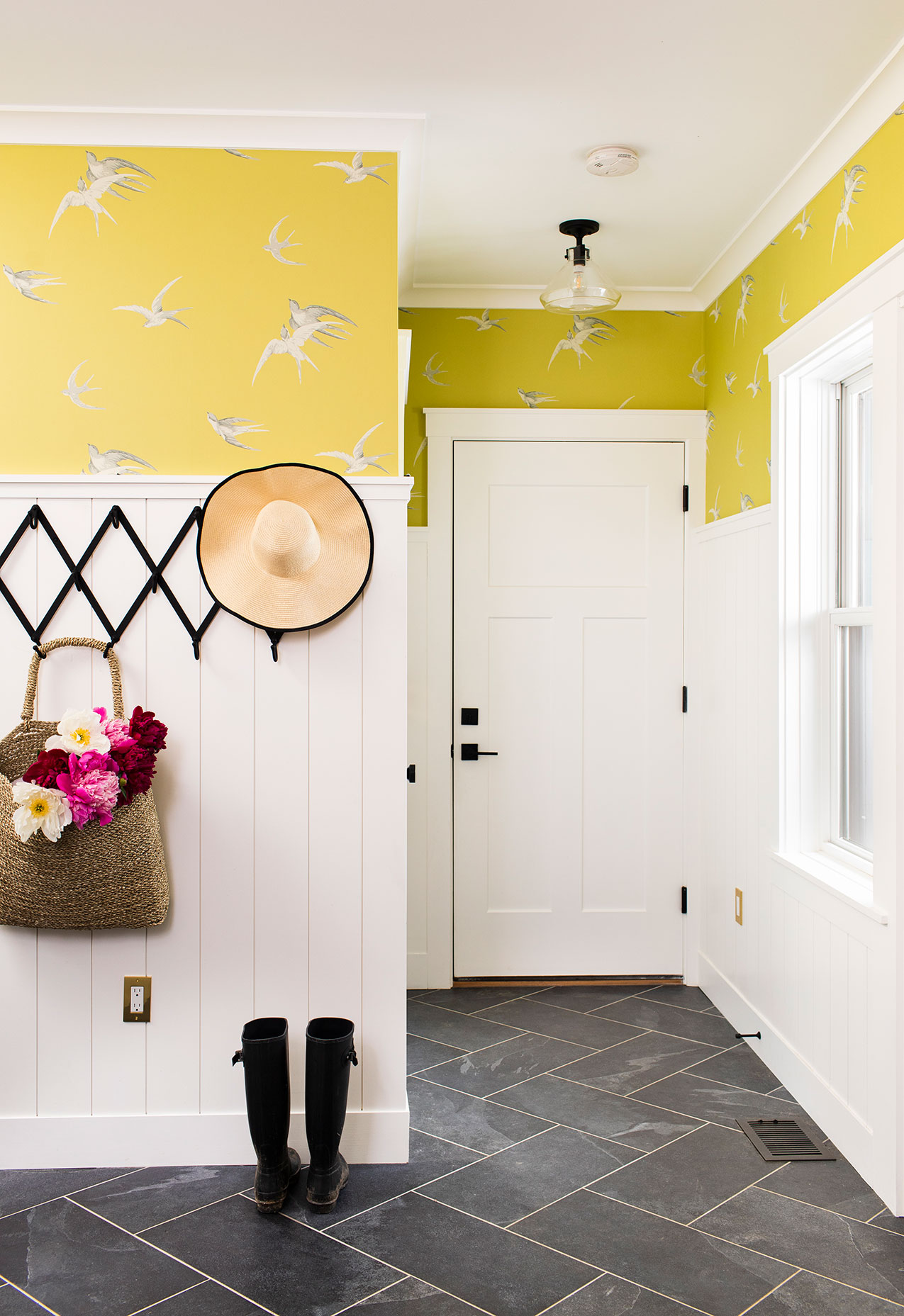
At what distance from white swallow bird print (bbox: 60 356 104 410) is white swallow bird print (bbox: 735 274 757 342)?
2.00m

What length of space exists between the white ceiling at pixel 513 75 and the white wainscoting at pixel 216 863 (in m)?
0.89

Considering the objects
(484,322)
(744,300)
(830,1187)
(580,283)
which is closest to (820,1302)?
(830,1187)

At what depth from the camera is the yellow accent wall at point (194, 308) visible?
2.31 m

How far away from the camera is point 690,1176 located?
7.27 ft

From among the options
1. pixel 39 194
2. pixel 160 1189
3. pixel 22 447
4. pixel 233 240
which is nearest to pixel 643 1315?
pixel 160 1189

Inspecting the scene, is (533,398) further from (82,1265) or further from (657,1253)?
(82,1265)

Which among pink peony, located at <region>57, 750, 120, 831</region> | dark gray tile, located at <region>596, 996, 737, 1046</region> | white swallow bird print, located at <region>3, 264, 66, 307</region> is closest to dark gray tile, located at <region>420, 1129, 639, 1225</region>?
dark gray tile, located at <region>596, 996, 737, 1046</region>

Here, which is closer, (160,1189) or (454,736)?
(160,1189)

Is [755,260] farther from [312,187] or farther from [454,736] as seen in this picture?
[454,736]

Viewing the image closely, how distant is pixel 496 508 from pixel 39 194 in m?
1.76

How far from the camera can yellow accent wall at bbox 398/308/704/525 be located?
351 cm

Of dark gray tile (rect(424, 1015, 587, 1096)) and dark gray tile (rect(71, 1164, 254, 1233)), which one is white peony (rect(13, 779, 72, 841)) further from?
dark gray tile (rect(424, 1015, 587, 1096))

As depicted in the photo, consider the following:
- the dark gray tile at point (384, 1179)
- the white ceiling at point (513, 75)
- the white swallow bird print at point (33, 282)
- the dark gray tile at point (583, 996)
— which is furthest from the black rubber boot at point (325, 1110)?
the white ceiling at point (513, 75)

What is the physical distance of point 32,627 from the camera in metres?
2.28
